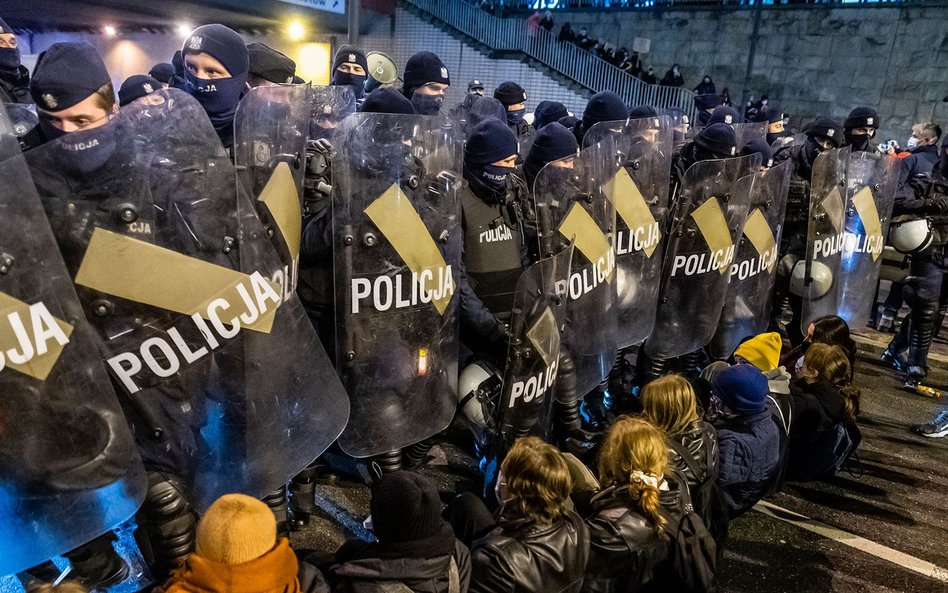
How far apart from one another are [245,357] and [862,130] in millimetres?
5482

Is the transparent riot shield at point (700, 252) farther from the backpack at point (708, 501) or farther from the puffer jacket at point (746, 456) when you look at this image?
the backpack at point (708, 501)

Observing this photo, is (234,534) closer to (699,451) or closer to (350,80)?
(699,451)

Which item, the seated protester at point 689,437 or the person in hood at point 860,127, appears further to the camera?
the person in hood at point 860,127

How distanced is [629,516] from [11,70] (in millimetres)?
4167

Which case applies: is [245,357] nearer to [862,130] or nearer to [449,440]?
[449,440]

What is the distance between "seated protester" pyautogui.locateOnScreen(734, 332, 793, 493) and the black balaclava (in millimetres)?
1458

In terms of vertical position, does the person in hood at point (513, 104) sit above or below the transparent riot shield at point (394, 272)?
above

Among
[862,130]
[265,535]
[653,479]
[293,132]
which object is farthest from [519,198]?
[862,130]

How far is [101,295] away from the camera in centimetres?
181

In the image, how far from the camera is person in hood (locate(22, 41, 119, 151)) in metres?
1.95

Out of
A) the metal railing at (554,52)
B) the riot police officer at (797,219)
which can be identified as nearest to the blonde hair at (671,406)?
the riot police officer at (797,219)

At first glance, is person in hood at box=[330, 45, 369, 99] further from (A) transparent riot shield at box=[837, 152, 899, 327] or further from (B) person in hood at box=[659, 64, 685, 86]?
(B) person in hood at box=[659, 64, 685, 86]

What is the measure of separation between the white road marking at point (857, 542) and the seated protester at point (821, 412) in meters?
0.21

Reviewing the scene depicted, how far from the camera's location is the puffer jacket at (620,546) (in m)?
2.16
